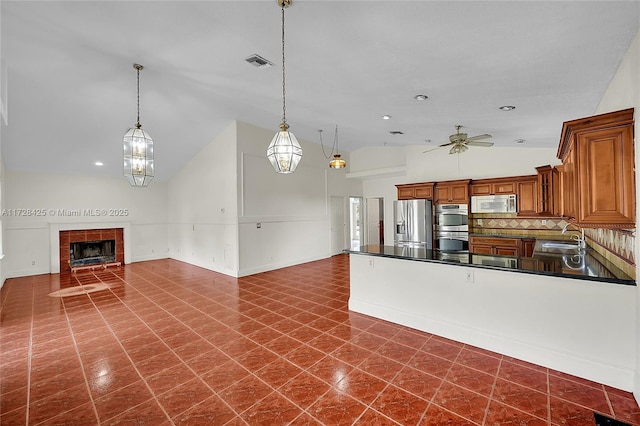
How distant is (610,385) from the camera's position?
7.80 ft

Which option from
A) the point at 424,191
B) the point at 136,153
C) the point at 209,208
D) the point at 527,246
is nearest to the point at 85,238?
the point at 209,208

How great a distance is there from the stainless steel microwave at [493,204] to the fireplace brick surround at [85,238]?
9.61 m

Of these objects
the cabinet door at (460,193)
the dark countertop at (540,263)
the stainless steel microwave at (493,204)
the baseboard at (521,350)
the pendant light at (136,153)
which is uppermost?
the pendant light at (136,153)

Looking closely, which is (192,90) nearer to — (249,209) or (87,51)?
(87,51)

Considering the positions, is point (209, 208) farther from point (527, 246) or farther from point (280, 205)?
point (527, 246)

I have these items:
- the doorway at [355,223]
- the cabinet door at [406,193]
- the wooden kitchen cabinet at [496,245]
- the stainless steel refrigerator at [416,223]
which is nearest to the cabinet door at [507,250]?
the wooden kitchen cabinet at [496,245]

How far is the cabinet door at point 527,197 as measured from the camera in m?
6.11

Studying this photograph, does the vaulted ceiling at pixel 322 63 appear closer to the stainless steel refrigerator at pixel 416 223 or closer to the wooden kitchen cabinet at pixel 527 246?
the wooden kitchen cabinet at pixel 527 246

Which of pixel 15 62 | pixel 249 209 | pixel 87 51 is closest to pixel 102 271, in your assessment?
pixel 249 209

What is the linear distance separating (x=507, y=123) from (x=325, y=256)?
581cm

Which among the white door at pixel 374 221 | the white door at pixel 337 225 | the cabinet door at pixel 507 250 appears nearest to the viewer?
the cabinet door at pixel 507 250

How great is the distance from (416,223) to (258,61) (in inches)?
217

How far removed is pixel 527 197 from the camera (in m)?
6.19

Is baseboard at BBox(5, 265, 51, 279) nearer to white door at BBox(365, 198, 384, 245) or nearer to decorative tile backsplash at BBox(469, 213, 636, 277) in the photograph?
white door at BBox(365, 198, 384, 245)
